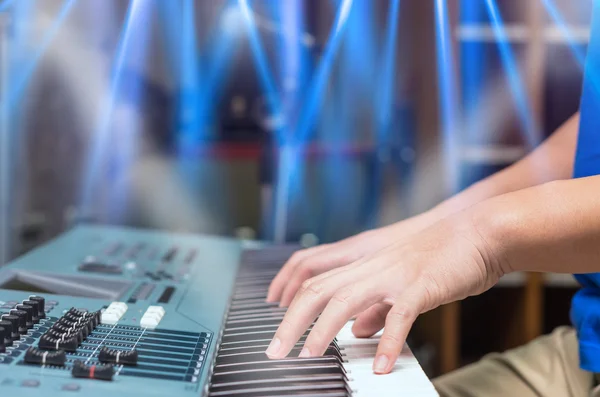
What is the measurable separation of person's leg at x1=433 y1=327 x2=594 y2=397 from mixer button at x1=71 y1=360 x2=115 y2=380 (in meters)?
0.59

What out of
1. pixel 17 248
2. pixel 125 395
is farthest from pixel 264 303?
pixel 17 248

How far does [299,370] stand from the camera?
2.16 feet

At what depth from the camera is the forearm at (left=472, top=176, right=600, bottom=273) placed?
2.31 feet

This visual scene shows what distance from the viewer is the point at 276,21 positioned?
6.95 feet

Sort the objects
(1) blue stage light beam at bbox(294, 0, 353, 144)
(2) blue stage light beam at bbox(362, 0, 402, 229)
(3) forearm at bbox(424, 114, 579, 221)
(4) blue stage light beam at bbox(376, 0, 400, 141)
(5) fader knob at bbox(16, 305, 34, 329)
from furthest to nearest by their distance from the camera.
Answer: (4) blue stage light beam at bbox(376, 0, 400, 141) → (2) blue stage light beam at bbox(362, 0, 402, 229) → (1) blue stage light beam at bbox(294, 0, 353, 144) → (3) forearm at bbox(424, 114, 579, 221) → (5) fader knob at bbox(16, 305, 34, 329)

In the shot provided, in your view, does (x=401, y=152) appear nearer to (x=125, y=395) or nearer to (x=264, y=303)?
(x=264, y=303)

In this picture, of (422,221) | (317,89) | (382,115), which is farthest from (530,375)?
(382,115)

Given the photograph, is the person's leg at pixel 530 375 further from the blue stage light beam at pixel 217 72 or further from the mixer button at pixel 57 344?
the blue stage light beam at pixel 217 72

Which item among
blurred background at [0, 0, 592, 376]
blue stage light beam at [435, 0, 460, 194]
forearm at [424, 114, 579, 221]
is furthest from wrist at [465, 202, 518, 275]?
blue stage light beam at [435, 0, 460, 194]

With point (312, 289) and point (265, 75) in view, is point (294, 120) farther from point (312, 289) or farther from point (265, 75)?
point (312, 289)

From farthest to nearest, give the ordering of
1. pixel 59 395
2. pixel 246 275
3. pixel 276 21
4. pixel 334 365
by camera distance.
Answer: pixel 276 21
pixel 246 275
pixel 334 365
pixel 59 395

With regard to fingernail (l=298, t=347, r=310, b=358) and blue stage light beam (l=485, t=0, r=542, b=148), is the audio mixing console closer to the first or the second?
fingernail (l=298, t=347, r=310, b=358)

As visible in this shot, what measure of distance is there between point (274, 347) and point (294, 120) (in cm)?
160

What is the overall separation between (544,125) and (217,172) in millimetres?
1258
